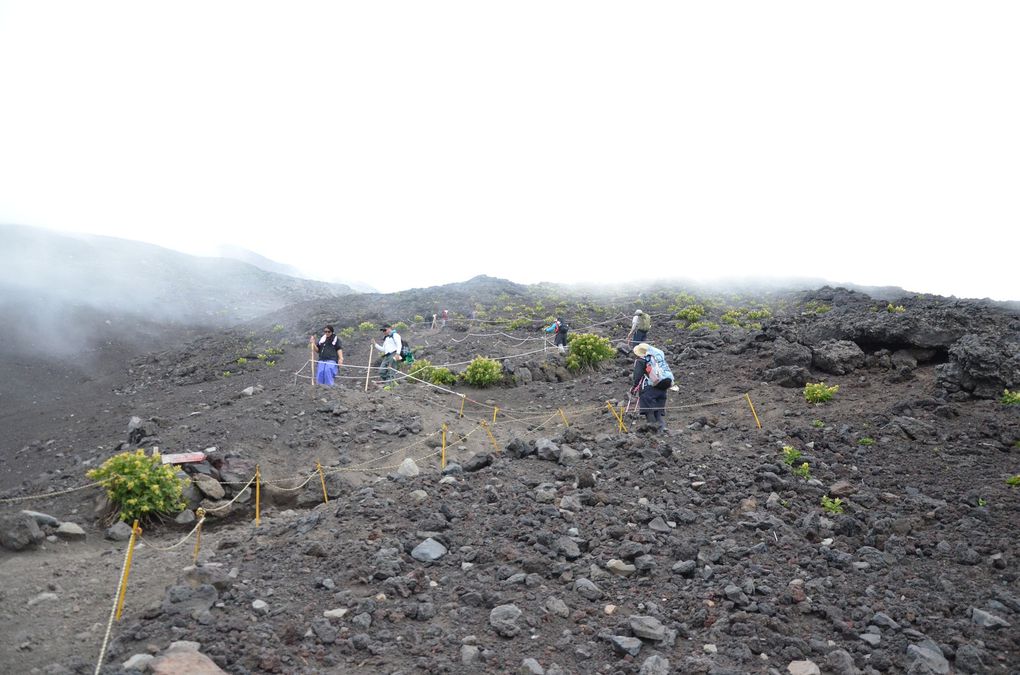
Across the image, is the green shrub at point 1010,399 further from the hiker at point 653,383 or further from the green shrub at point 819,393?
the hiker at point 653,383

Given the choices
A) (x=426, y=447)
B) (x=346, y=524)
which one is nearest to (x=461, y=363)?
(x=426, y=447)

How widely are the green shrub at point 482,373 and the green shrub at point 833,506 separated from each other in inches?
387

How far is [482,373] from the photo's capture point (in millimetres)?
15531

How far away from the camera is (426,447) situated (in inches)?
411

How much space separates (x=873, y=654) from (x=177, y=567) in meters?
6.51

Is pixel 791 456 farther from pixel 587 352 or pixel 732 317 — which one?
pixel 732 317

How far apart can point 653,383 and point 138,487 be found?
25.6 ft

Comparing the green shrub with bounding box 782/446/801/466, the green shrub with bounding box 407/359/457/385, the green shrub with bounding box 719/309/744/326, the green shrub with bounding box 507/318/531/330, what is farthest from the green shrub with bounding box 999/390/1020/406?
the green shrub with bounding box 507/318/531/330

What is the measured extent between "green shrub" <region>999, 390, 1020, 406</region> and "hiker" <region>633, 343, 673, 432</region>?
4.85m

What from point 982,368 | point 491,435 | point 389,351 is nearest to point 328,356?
point 389,351

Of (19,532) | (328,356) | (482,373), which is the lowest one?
(19,532)

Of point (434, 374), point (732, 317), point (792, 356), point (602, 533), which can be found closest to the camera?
point (602, 533)

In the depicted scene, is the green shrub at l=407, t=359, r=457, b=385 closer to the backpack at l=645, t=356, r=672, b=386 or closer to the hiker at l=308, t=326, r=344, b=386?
the hiker at l=308, t=326, r=344, b=386

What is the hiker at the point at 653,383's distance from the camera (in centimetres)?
984
